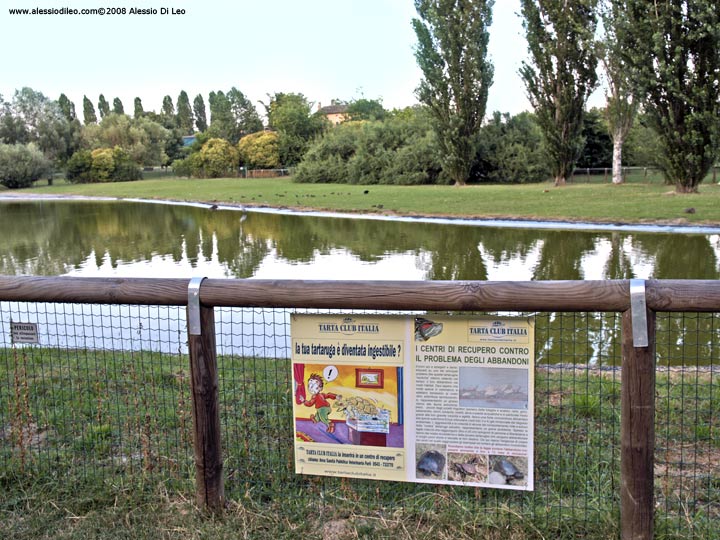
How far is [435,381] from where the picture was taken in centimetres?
307

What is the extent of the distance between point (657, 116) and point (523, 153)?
15359 millimetres

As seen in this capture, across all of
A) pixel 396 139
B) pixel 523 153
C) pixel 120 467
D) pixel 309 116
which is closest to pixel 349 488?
pixel 120 467

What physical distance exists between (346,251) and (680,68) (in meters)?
15.6

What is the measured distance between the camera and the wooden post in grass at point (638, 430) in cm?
287

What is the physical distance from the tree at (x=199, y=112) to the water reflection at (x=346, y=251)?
113214 mm

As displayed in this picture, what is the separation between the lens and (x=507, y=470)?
3068 mm

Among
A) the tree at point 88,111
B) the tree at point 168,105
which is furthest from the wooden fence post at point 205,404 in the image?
the tree at point 168,105

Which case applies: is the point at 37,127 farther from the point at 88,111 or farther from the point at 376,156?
the point at 376,156

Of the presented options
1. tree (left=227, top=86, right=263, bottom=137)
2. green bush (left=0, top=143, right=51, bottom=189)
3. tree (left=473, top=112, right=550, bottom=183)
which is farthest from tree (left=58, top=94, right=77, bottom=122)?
tree (left=473, top=112, right=550, bottom=183)

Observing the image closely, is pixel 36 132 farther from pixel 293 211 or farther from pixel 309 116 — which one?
pixel 293 211

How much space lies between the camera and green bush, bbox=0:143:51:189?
61469 millimetres

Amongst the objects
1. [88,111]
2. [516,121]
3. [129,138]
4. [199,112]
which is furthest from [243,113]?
[199,112]

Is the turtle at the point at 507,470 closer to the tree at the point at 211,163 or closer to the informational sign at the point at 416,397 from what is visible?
the informational sign at the point at 416,397

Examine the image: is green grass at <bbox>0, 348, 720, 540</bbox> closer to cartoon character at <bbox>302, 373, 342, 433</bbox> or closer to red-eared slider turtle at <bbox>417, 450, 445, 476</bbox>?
red-eared slider turtle at <bbox>417, 450, 445, 476</bbox>
